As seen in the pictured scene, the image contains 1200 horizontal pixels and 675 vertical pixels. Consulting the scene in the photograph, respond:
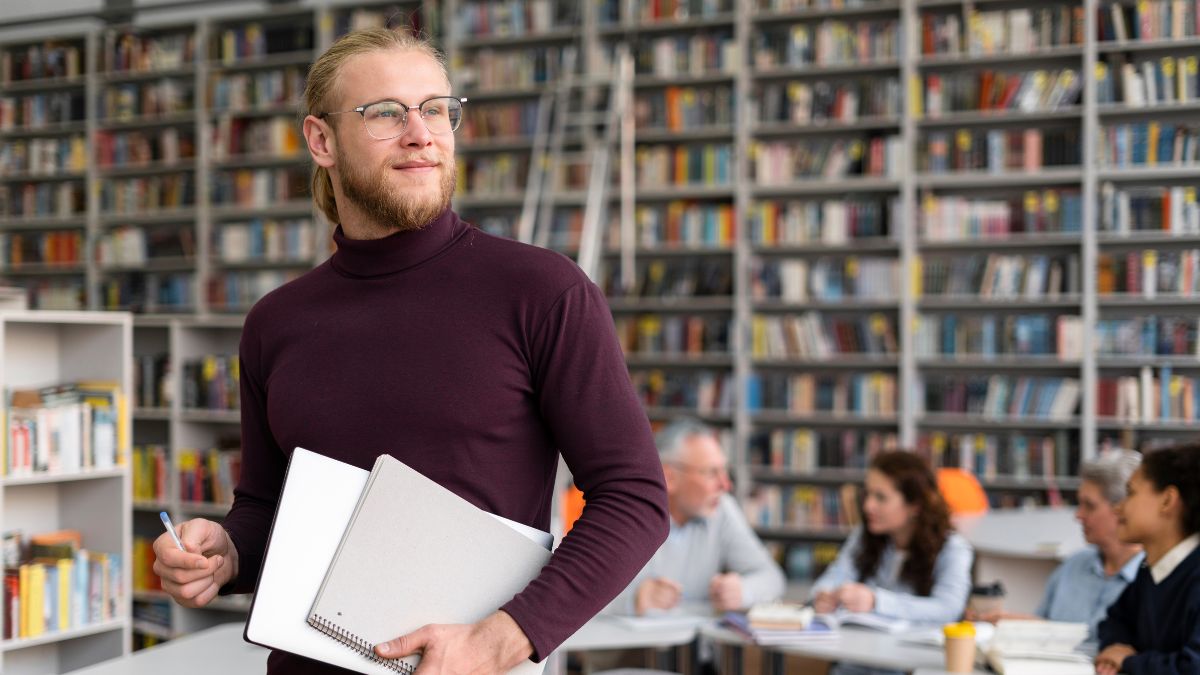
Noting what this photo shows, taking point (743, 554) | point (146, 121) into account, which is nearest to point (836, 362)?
point (743, 554)

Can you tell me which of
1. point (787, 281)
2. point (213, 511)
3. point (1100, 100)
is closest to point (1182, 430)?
point (1100, 100)

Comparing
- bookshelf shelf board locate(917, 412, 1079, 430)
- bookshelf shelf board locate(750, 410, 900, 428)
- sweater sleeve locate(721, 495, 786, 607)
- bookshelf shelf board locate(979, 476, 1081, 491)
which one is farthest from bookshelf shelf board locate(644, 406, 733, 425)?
sweater sleeve locate(721, 495, 786, 607)

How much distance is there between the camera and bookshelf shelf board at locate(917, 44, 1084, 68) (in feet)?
19.2

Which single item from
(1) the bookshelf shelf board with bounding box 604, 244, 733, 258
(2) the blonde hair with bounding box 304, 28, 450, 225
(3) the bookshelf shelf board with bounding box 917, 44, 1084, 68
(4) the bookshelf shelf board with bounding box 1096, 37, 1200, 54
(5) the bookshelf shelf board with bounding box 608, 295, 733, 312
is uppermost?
(4) the bookshelf shelf board with bounding box 1096, 37, 1200, 54

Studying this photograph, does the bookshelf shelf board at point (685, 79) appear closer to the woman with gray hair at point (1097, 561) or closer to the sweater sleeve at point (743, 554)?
the sweater sleeve at point (743, 554)

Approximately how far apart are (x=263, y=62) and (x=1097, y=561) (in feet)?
19.0

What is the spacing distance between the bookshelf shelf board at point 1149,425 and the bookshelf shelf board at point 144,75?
5.83m

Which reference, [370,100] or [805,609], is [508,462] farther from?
[805,609]

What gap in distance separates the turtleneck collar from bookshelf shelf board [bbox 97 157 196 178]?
6889 mm

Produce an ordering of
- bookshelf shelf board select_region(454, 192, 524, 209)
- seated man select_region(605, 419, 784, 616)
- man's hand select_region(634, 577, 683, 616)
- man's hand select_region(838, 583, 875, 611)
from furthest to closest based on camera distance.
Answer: bookshelf shelf board select_region(454, 192, 524, 209) → seated man select_region(605, 419, 784, 616) → man's hand select_region(634, 577, 683, 616) → man's hand select_region(838, 583, 875, 611)

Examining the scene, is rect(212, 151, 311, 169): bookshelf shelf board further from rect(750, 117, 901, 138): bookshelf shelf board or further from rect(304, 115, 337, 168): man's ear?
rect(304, 115, 337, 168): man's ear

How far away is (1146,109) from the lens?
18.8ft

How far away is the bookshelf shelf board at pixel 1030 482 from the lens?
19.2 feet

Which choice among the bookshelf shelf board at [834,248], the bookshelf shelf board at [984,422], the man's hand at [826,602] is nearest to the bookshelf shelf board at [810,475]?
the bookshelf shelf board at [984,422]
